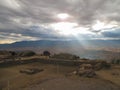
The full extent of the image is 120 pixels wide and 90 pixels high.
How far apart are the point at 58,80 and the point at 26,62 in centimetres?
1258

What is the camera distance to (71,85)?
16.0 m

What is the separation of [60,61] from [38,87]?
1374 centimetres

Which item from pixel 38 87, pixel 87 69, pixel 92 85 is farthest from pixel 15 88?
pixel 87 69

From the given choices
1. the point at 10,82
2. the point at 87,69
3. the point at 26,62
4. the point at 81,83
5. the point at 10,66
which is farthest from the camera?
the point at 26,62

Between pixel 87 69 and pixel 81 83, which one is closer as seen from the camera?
pixel 81 83

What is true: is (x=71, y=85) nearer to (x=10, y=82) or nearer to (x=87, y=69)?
(x=87, y=69)

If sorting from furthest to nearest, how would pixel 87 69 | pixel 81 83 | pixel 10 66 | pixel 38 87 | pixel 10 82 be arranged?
1. pixel 10 66
2. pixel 87 69
3. pixel 10 82
4. pixel 81 83
5. pixel 38 87

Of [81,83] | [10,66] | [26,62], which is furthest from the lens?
[26,62]

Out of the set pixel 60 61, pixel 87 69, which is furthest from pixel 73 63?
pixel 87 69

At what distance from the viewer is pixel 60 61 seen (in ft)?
95.0

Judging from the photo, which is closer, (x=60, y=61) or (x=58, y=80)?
(x=58, y=80)

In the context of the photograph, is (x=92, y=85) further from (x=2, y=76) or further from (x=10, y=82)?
(x=2, y=76)

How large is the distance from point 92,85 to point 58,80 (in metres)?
3.67

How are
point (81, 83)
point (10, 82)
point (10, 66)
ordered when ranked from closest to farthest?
point (81, 83) → point (10, 82) → point (10, 66)
